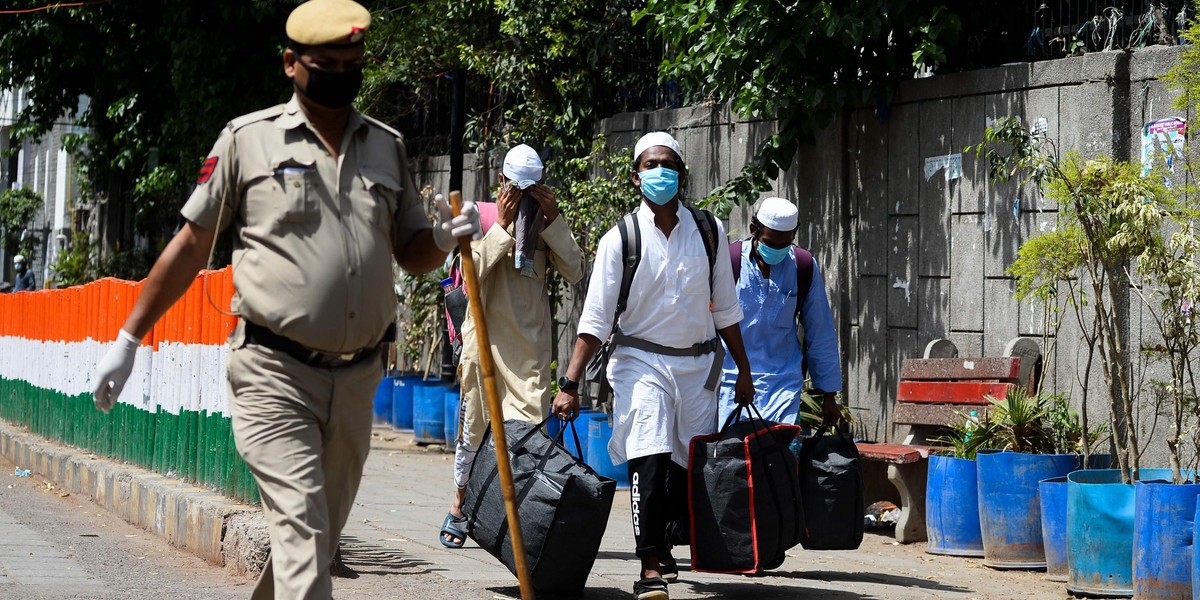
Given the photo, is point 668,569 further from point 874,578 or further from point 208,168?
point 208,168

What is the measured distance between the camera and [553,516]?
230 inches

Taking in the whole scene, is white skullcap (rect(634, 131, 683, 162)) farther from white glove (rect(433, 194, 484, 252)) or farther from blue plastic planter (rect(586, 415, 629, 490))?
blue plastic planter (rect(586, 415, 629, 490))

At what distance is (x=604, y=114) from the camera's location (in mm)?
13078

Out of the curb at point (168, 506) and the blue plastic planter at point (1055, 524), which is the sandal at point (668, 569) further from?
the blue plastic planter at point (1055, 524)

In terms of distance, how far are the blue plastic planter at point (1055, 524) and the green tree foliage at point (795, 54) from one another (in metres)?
2.77

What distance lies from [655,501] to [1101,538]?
79.5 inches

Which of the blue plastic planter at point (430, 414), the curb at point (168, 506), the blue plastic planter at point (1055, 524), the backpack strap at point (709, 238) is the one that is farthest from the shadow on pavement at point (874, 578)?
the blue plastic planter at point (430, 414)

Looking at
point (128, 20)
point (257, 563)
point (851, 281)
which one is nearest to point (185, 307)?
point (257, 563)

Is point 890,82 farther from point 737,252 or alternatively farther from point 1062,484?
point 1062,484

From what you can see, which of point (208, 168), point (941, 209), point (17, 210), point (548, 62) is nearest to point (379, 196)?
point (208, 168)

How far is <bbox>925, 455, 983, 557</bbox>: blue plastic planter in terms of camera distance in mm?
7578

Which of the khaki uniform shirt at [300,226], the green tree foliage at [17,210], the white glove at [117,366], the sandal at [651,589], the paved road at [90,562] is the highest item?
the green tree foliage at [17,210]

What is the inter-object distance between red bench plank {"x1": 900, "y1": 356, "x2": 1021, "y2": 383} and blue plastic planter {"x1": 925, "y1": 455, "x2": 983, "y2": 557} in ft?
2.43

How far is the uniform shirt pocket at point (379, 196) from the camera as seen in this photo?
4.17 m
